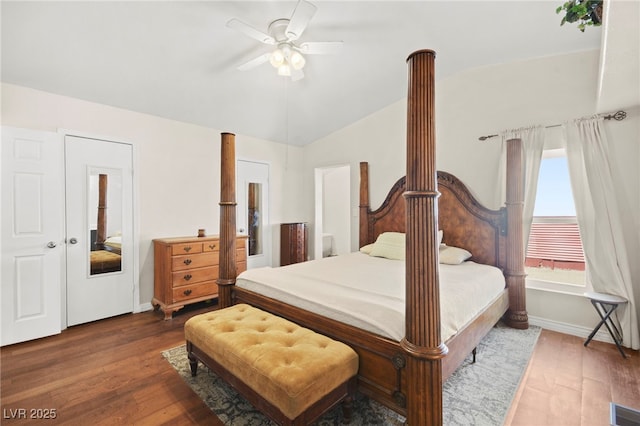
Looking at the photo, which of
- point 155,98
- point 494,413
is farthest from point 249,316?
point 155,98

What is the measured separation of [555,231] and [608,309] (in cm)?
85

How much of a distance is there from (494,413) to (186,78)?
3961 mm

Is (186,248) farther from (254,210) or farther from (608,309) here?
(608,309)

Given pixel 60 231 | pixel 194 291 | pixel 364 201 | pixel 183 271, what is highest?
pixel 364 201

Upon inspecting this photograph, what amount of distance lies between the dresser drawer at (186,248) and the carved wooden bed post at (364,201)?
2343mm

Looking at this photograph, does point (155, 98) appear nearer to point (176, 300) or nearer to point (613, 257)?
point (176, 300)

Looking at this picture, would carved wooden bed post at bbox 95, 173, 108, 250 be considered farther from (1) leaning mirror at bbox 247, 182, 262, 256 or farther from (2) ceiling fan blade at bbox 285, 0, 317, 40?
(2) ceiling fan blade at bbox 285, 0, 317, 40

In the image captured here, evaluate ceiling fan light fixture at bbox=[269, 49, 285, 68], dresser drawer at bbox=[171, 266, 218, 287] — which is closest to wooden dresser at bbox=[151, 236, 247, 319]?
dresser drawer at bbox=[171, 266, 218, 287]

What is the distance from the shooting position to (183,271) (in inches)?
132

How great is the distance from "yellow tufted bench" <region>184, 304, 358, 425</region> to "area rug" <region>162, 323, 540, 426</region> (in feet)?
0.74

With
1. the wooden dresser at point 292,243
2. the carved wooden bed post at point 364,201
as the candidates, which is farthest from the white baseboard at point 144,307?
the carved wooden bed post at point 364,201

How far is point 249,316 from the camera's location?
2.01m

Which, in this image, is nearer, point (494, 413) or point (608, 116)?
point (494, 413)

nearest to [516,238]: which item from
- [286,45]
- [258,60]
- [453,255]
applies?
[453,255]
